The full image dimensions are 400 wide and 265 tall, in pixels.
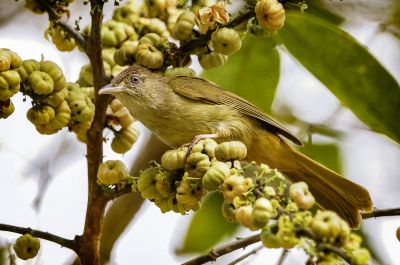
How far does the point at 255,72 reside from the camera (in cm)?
476

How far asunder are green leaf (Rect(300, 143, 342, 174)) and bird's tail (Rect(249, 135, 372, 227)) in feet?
1.43

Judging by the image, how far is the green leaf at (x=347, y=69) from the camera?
157 inches

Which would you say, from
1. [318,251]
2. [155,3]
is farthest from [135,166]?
[318,251]

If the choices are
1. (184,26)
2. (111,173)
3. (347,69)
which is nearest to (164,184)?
(111,173)

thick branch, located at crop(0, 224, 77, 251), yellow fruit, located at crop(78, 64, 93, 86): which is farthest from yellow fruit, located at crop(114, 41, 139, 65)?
thick branch, located at crop(0, 224, 77, 251)

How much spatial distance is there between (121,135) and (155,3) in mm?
779

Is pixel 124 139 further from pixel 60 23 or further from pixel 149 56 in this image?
pixel 60 23

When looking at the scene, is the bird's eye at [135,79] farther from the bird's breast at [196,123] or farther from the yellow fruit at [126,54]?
the yellow fruit at [126,54]

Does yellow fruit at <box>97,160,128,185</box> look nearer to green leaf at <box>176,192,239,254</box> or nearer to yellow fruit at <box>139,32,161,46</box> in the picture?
yellow fruit at <box>139,32,161,46</box>

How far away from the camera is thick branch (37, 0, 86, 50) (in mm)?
3770

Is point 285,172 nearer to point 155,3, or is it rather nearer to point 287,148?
point 287,148

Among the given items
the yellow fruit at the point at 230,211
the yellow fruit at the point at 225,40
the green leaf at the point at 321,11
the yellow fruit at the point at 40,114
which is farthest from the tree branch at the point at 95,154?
the green leaf at the point at 321,11

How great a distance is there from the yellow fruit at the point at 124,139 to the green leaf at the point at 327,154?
139 cm

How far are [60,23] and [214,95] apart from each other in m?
1.14
